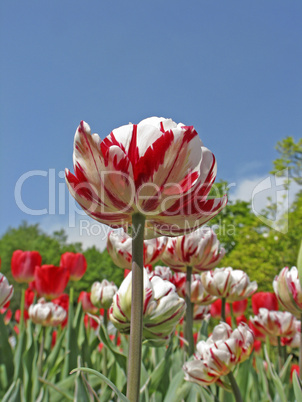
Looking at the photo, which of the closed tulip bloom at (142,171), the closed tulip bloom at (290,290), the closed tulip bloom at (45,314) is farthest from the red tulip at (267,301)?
the closed tulip bloom at (142,171)

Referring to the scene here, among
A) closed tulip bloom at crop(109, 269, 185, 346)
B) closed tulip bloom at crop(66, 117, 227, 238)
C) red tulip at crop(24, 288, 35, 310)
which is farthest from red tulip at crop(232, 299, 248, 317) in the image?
closed tulip bloom at crop(66, 117, 227, 238)

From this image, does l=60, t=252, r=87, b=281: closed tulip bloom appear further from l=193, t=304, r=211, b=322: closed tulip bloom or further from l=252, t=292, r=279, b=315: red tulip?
l=252, t=292, r=279, b=315: red tulip

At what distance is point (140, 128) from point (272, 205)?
Result: 11232mm

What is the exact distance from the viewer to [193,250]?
60.2 inches

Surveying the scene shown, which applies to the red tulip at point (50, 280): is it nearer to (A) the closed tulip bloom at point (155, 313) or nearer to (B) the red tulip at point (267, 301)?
(B) the red tulip at point (267, 301)

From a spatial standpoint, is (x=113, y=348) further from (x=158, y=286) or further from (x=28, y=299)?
(x=28, y=299)

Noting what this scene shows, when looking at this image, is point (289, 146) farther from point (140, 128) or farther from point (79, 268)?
point (140, 128)

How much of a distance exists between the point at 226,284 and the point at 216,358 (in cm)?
74

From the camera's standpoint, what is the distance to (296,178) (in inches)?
520

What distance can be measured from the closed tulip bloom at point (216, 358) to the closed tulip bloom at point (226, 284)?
2.06 ft

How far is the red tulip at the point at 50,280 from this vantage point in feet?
8.54

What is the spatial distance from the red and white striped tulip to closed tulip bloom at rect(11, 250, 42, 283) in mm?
1383

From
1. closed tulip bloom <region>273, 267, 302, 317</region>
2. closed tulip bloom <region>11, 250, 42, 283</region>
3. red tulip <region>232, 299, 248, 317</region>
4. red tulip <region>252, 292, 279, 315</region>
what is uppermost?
closed tulip bloom <region>11, 250, 42, 283</region>

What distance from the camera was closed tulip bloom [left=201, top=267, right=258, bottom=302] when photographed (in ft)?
5.80
